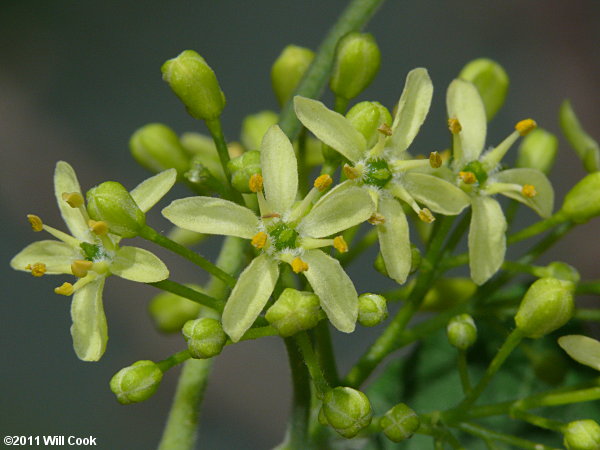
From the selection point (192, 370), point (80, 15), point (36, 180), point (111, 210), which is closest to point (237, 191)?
point (111, 210)

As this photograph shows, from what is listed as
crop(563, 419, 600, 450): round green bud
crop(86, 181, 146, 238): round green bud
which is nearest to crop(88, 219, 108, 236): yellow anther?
crop(86, 181, 146, 238): round green bud

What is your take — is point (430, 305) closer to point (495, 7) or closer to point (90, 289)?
point (90, 289)

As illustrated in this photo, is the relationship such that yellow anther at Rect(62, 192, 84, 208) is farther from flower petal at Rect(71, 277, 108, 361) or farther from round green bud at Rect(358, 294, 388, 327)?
round green bud at Rect(358, 294, 388, 327)

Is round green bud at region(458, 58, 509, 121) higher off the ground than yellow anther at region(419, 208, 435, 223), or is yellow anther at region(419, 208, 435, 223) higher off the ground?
round green bud at region(458, 58, 509, 121)

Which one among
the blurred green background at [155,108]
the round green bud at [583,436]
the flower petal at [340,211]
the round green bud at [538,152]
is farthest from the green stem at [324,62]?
the blurred green background at [155,108]

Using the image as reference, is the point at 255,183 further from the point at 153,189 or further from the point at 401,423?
the point at 401,423
